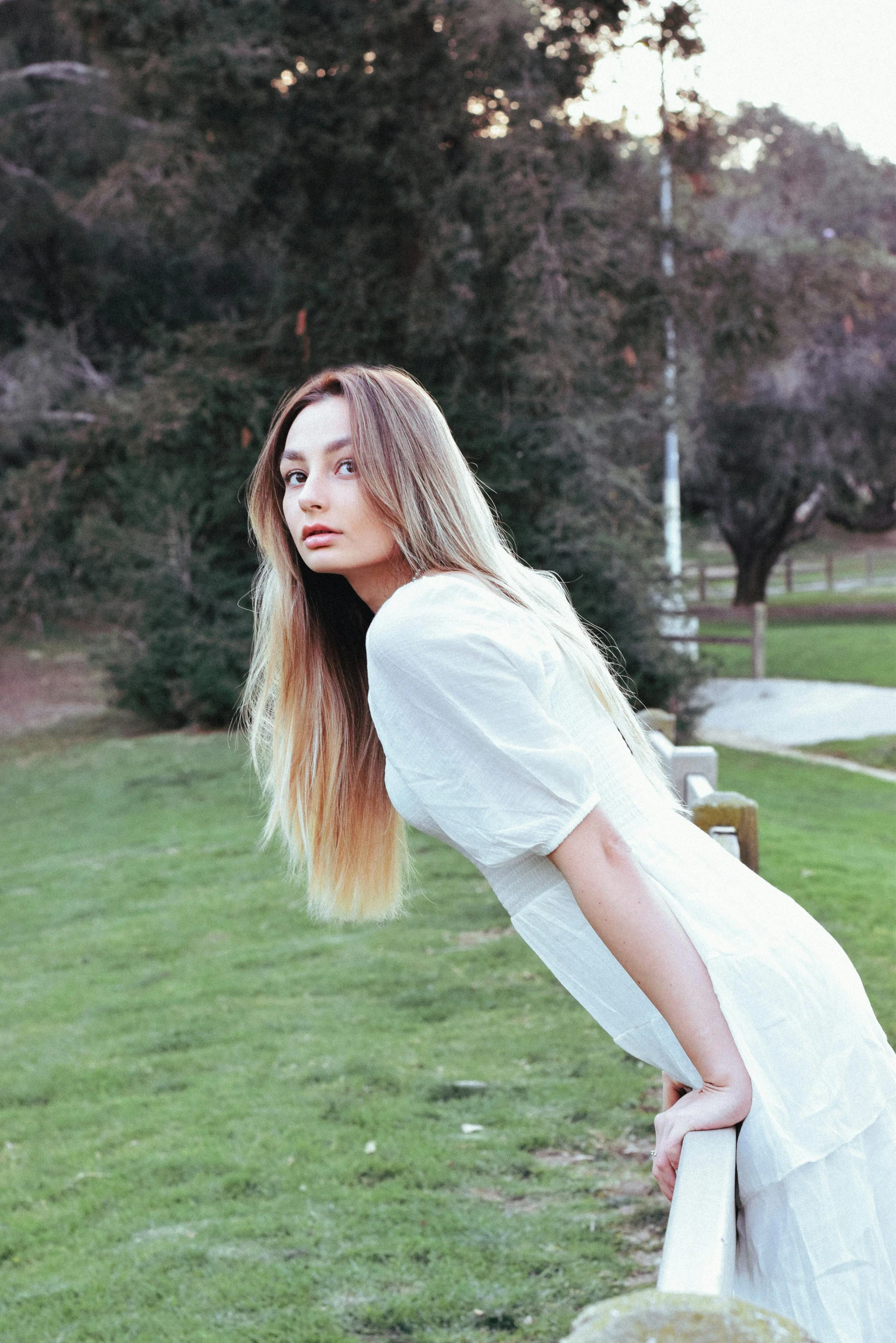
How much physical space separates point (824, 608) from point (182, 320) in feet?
52.8

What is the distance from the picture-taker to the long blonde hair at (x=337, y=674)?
6.11 ft

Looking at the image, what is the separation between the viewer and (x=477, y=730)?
59.0 inches

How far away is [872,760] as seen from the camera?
15789mm

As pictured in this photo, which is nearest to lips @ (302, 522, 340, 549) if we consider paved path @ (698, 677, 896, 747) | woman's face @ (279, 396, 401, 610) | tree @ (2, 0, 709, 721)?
woman's face @ (279, 396, 401, 610)

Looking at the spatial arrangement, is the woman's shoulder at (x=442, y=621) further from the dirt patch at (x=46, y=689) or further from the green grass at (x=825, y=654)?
the green grass at (x=825, y=654)

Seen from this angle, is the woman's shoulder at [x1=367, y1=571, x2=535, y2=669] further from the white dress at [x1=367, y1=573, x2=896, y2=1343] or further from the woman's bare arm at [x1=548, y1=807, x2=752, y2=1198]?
the woman's bare arm at [x1=548, y1=807, x2=752, y2=1198]

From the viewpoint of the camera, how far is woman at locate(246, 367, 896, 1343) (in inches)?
58.9

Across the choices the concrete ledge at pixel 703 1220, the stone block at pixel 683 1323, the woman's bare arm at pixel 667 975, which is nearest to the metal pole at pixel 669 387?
the woman's bare arm at pixel 667 975

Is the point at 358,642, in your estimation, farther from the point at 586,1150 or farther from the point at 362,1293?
the point at 586,1150

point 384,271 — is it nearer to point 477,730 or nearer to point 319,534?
point 319,534

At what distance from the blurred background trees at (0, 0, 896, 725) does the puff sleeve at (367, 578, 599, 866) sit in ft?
41.0

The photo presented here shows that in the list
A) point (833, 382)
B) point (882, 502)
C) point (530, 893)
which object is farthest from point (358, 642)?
point (882, 502)

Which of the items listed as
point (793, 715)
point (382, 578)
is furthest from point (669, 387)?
point (382, 578)

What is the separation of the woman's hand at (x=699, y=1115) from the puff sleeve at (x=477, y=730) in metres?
0.32
